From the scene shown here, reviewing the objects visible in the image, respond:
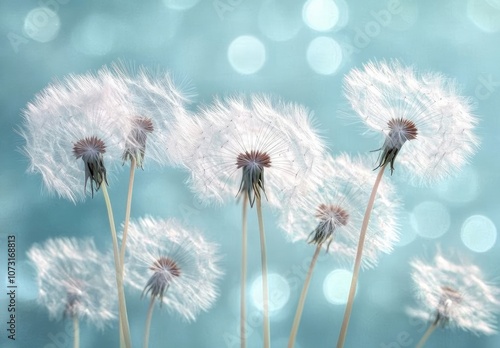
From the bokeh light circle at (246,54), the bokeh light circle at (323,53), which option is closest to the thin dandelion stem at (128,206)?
the bokeh light circle at (246,54)

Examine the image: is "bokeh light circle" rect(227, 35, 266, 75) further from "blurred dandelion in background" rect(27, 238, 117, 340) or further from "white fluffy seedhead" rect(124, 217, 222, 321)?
"blurred dandelion in background" rect(27, 238, 117, 340)

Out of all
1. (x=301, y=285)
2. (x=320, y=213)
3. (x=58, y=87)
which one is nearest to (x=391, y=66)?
(x=320, y=213)

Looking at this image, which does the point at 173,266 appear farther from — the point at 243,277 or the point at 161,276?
the point at 243,277

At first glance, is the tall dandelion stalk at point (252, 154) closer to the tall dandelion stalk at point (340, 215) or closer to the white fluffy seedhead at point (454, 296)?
the tall dandelion stalk at point (340, 215)

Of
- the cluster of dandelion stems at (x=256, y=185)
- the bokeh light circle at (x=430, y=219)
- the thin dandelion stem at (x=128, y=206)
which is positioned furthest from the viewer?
the bokeh light circle at (x=430, y=219)

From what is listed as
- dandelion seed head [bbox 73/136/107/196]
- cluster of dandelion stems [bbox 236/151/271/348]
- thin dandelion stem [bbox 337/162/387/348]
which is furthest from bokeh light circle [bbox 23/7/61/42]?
thin dandelion stem [bbox 337/162/387/348]

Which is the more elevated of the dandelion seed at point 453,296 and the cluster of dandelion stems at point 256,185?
the cluster of dandelion stems at point 256,185

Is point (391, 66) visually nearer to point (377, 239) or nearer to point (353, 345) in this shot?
point (377, 239)
